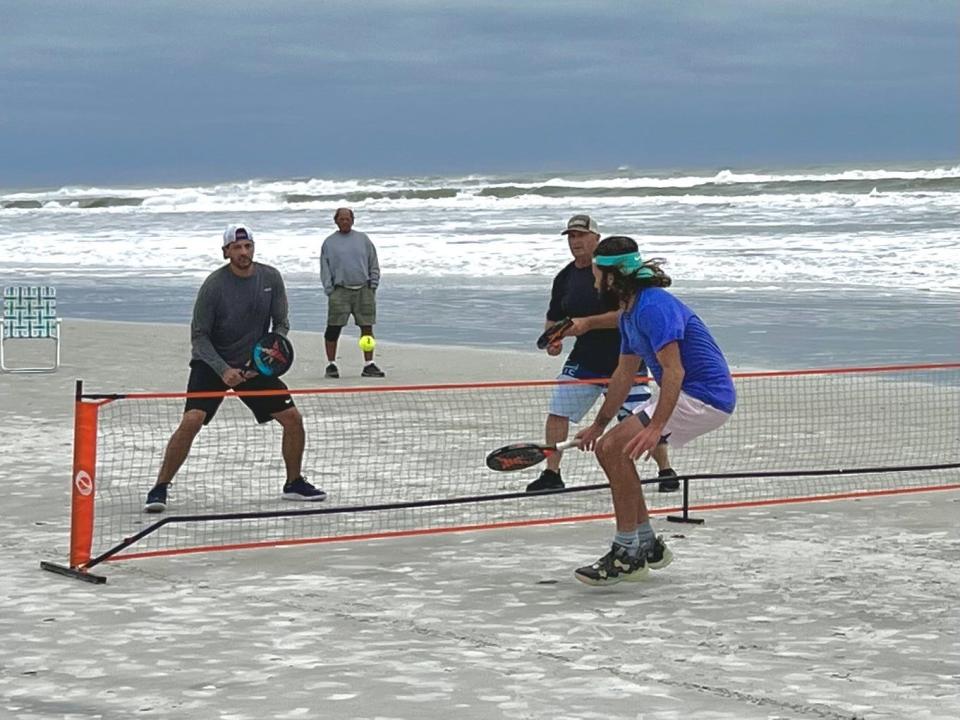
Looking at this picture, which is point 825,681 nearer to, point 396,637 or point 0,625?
point 396,637

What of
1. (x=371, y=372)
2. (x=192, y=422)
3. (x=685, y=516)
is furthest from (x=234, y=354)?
(x=371, y=372)

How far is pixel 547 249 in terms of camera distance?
34.9m

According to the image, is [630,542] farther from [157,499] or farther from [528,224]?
[528,224]

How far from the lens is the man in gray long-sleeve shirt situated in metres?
9.13

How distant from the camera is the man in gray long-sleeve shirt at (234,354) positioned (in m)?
9.13

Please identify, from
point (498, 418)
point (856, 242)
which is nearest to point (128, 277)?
point (856, 242)

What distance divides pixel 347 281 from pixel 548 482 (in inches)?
239

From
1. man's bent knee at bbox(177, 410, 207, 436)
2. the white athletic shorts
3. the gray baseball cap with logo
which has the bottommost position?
man's bent knee at bbox(177, 410, 207, 436)

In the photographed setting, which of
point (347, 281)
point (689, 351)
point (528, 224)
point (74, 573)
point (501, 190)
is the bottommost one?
point (74, 573)

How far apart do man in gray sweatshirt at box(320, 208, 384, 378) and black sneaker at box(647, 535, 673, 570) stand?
8189 mm

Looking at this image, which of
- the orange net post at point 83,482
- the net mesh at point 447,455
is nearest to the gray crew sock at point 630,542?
the net mesh at point 447,455

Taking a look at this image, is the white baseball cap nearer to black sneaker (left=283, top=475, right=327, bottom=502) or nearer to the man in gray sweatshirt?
black sneaker (left=283, top=475, right=327, bottom=502)

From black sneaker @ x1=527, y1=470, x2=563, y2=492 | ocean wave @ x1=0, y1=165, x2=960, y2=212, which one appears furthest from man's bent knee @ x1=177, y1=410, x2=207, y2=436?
ocean wave @ x1=0, y1=165, x2=960, y2=212

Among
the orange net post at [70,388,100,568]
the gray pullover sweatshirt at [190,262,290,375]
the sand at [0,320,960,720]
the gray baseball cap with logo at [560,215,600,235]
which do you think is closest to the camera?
the sand at [0,320,960,720]
